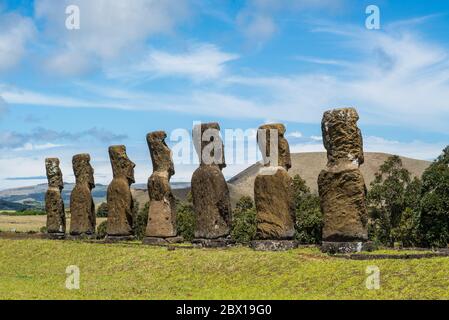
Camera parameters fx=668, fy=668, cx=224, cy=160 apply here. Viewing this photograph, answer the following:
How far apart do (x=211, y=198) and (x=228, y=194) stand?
2.31ft

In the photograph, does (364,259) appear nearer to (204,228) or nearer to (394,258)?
(394,258)

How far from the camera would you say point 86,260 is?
24.6 metres

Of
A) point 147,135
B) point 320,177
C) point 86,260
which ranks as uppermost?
point 147,135

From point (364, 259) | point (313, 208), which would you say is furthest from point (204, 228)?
point (313, 208)

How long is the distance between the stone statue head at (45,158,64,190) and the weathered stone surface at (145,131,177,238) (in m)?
8.66

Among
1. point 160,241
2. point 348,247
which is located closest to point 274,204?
point 348,247

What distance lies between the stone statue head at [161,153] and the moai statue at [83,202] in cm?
581

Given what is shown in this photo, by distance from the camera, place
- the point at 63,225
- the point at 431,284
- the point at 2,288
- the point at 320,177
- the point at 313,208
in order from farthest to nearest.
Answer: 1. the point at 313,208
2. the point at 63,225
3. the point at 320,177
4. the point at 2,288
5. the point at 431,284

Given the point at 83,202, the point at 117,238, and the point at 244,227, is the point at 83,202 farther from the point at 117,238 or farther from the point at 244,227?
the point at 244,227

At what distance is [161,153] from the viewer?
2797 cm

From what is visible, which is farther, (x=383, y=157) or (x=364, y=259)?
(x=383, y=157)

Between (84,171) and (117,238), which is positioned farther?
(84,171)

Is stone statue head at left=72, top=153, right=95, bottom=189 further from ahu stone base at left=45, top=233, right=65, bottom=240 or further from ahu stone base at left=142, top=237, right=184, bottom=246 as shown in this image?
ahu stone base at left=142, top=237, right=184, bottom=246
